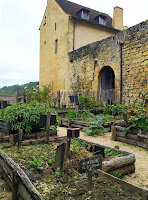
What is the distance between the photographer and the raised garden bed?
14.6 feet

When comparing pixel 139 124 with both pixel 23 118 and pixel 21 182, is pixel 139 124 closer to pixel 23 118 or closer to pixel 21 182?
pixel 23 118

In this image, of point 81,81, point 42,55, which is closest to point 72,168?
point 81,81

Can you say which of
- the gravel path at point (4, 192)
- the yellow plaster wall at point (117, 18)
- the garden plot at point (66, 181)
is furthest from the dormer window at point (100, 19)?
the gravel path at point (4, 192)

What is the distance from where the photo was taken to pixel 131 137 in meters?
4.82

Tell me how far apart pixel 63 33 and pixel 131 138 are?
1267 centimetres

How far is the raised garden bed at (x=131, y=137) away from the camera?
14.6 feet

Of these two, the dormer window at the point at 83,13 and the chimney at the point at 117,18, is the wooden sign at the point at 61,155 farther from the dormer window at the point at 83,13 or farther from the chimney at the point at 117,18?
the chimney at the point at 117,18

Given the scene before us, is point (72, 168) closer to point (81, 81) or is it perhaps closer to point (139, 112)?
point (139, 112)

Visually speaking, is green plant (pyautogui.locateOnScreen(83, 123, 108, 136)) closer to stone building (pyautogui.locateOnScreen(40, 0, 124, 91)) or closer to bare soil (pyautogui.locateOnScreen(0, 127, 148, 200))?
bare soil (pyautogui.locateOnScreen(0, 127, 148, 200))

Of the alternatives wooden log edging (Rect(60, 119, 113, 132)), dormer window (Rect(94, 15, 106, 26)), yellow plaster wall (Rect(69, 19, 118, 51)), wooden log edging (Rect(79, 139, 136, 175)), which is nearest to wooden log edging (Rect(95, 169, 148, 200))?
wooden log edging (Rect(79, 139, 136, 175))

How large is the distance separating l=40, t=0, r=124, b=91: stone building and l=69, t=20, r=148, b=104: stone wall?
3125 mm

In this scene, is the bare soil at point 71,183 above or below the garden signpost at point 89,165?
below

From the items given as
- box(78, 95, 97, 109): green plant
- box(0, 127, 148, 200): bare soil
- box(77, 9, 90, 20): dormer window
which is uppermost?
box(77, 9, 90, 20): dormer window

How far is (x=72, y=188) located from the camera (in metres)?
2.24
